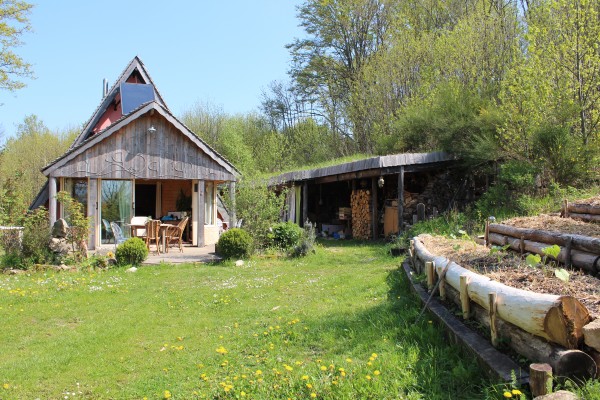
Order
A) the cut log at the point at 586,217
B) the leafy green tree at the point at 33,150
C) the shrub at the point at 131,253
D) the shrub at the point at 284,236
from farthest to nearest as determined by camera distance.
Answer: the leafy green tree at the point at 33,150 < the shrub at the point at 284,236 < the shrub at the point at 131,253 < the cut log at the point at 586,217

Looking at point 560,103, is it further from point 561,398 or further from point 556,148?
point 561,398

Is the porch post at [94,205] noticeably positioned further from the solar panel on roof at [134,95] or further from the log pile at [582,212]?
the log pile at [582,212]

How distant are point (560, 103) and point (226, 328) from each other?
10.3 meters

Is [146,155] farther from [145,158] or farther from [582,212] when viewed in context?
[582,212]

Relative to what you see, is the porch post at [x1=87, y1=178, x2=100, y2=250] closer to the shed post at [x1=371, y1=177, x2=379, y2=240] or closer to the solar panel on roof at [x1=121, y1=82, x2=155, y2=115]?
the solar panel on roof at [x1=121, y1=82, x2=155, y2=115]

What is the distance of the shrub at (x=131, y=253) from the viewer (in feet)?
37.5

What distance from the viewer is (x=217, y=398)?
3740mm

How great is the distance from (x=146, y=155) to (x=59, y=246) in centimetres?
388

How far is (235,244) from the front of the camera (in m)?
12.0

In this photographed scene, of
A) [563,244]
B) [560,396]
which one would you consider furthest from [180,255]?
[560,396]

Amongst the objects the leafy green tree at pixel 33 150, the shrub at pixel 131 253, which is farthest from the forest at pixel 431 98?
the shrub at pixel 131 253

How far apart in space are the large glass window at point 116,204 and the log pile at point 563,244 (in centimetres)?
1100

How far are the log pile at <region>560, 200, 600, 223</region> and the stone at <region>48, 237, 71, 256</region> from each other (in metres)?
10.7

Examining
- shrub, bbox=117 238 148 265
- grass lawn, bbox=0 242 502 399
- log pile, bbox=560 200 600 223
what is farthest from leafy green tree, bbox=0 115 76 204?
log pile, bbox=560 200 600 223
